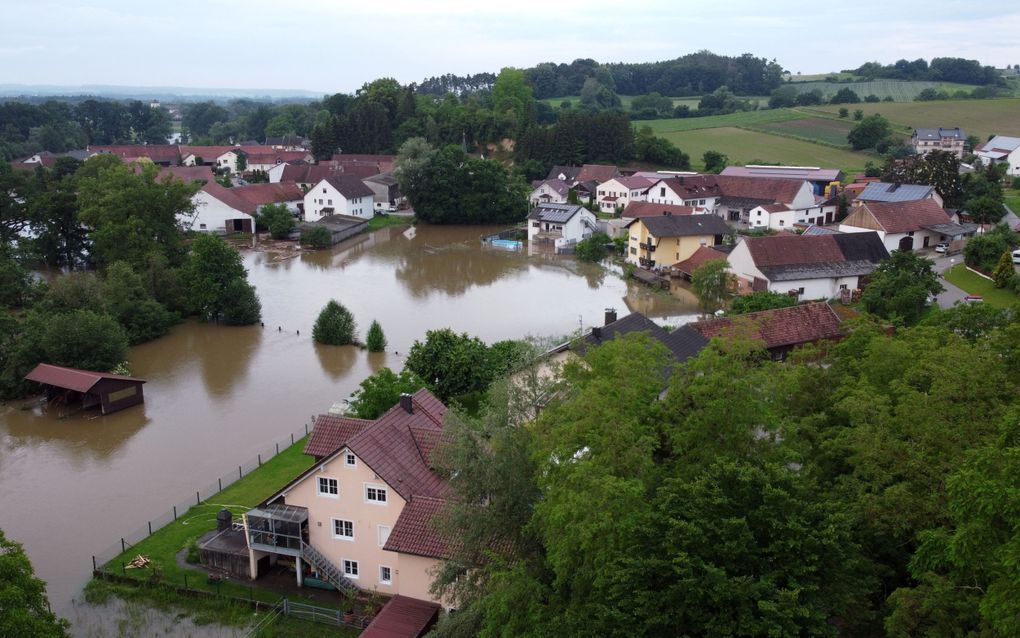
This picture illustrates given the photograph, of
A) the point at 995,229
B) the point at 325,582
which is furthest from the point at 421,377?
the point at 995,229

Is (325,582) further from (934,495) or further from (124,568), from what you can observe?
(934,495)

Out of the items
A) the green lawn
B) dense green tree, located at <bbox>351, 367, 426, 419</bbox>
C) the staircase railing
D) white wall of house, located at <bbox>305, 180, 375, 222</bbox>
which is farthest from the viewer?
white wall of house, located at <bbox>305, 180, 375, 222</bbox>

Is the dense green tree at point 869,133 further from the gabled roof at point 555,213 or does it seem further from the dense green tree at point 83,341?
the dense green tree at point 83,341

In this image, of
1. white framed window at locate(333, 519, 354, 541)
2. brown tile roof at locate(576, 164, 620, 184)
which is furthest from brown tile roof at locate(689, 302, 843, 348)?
brown tile roof at locate(576, 164, 620, 184)

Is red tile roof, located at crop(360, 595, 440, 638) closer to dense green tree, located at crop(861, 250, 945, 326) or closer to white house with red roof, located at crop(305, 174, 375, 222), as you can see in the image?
dense green tree, located at crop(861, 250, 945, 326)

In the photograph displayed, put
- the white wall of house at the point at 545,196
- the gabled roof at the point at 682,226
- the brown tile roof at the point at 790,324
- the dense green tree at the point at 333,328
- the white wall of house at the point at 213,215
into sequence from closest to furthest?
the brown tile roof at the point at 790,324 < the dense green tree at the point at 333,328 < the gabled roof at the point at 682,226 < the white wall of house at the point at 213,215 < the white wall of house at the point at 545,196

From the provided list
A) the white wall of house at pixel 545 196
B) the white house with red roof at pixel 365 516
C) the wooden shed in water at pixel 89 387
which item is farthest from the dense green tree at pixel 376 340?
the white wall of house at pixel 545 196

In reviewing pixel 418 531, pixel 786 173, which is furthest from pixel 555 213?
pixel 418 531
